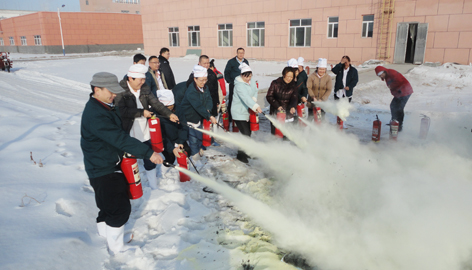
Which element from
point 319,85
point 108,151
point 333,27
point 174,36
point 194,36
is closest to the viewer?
point 108,151

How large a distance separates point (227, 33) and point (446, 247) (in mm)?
28703

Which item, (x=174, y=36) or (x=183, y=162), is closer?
(x=183, y=162)

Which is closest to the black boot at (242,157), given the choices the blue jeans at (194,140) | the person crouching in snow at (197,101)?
the blue jeans at (194,140)

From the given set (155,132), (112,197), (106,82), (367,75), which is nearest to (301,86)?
(155,132)

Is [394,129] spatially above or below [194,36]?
below

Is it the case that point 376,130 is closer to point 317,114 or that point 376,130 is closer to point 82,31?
point 317,114

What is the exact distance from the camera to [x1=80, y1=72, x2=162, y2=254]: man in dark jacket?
3.02m

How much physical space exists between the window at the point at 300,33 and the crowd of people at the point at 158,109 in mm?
17448

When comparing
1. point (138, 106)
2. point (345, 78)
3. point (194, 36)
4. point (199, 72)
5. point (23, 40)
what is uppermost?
point (23, 40)

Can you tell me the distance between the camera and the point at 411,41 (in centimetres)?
2167

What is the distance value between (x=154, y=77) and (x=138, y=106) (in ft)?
6.55

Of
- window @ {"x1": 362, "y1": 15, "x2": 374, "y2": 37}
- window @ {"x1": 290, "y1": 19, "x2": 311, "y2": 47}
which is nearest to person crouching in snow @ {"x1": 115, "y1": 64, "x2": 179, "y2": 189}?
window @ {"x1": 362, "y1": 15, "x2": 374, "y2": 37}

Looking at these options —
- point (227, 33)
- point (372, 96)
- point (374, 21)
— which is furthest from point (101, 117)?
point (227, 33)

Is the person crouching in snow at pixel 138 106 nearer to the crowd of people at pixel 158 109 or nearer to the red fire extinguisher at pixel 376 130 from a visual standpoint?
the crowd of people at pixel 158 109
